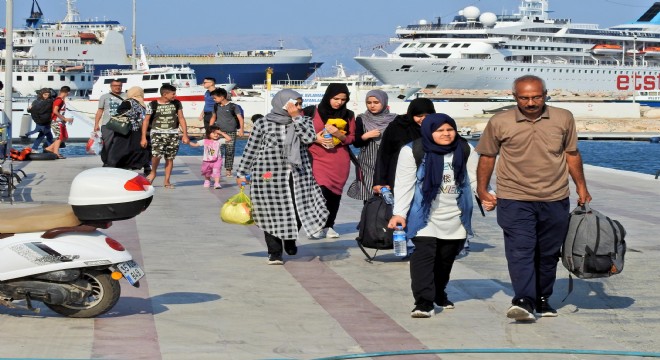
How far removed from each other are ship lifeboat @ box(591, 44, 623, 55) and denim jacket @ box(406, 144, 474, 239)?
10704 centimetres

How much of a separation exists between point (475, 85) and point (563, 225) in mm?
98896

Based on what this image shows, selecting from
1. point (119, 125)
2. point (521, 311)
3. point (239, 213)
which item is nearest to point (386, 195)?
point (239, 213)

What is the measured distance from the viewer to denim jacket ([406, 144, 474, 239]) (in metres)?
7.74

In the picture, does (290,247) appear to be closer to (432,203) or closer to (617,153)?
(432,203)

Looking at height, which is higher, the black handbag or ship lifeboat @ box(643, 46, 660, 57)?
ship lifeboat @ box(643, 46, 660, 57)

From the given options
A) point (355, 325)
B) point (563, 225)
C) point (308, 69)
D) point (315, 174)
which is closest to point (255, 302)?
point (355, 325)

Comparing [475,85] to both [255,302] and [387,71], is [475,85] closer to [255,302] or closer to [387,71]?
[387,71]

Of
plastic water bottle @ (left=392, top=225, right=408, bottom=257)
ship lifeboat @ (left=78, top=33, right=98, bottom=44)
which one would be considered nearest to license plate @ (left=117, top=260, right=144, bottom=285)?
plastic water bottle @ (left=392, top=225, right=408, bottom=257)

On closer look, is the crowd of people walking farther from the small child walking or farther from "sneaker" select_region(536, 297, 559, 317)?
the small child walking

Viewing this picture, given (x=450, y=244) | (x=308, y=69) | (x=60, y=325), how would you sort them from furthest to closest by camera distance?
(x=308, y=69) → (x=450, y=244) → (x=60, y=325)

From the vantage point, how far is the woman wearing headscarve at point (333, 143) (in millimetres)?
11062

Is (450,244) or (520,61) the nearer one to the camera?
(450,244)

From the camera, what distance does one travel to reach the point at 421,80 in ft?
344

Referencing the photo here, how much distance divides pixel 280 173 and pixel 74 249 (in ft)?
9.99
